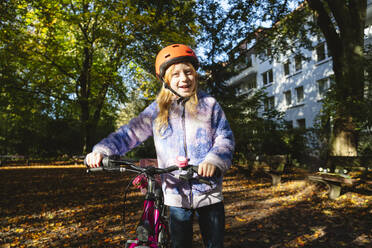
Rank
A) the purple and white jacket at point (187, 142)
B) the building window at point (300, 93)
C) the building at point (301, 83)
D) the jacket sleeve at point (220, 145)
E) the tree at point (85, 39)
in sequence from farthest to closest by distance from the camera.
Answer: the building window at point (300, 93)
the building at point (301, 83)
the tree at point (85, 39)
the purple and white jacket at point (187, 142)
the jacket sleeve at point (220, 145)

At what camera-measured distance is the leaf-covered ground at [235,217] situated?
4539 mm

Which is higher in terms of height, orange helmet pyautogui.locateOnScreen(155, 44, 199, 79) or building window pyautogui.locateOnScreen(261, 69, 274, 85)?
building window pyautogui.locateOnScreen(261, 69, 274, 85)

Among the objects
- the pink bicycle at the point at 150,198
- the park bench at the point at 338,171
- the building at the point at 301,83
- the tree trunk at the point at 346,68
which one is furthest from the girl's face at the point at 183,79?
the building at the point at 301,83

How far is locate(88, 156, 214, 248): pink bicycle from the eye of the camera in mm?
1669

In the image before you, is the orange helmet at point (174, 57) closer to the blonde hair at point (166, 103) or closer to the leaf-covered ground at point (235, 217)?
the blonde hair at point (166, 103)

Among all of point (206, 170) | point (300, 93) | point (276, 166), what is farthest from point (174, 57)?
point (300, 93)

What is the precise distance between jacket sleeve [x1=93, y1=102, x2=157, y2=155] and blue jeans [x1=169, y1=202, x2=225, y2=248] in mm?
537

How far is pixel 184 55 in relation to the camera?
2.15m

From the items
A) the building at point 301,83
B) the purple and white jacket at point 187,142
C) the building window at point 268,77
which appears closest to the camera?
the purple and white jacket at point 187,142

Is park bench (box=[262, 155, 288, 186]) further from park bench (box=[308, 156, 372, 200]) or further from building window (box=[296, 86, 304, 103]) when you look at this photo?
building window (box=[296, 86, 304, 103])

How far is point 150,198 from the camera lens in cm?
193

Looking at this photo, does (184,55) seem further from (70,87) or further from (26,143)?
(26,143)

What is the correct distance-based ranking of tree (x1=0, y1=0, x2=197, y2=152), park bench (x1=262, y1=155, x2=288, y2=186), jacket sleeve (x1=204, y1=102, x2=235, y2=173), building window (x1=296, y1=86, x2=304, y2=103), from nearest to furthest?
1. jacket sleeve (x1=204, y1=102, x2=235, y2=173)
2. park bench (x1=262, y1=155, x2=288, y2=186)
3. tree (x1=0, y1=0, x2=197, y2=152)
4. building window (x1=296, y1=86, x2=304, y2=103)

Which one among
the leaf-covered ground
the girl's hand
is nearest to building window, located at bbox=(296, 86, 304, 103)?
the leaf-covered ground
